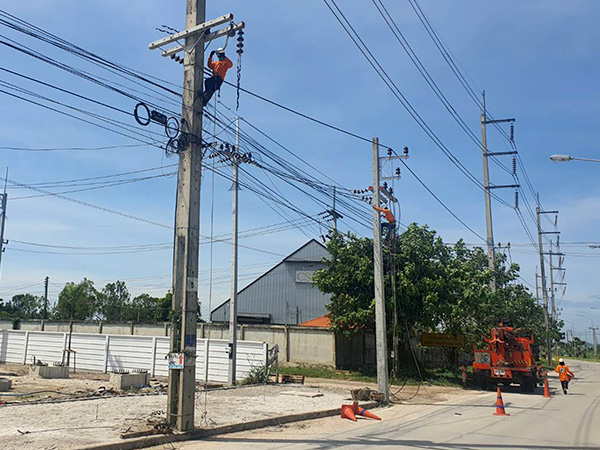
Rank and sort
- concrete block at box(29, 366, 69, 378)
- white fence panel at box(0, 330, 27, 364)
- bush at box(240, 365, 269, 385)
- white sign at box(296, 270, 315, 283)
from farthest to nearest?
1. white sign at box(296, 270, 315, 283)
2. white fence panel at box(0, 330, 27, 364)
3. concrete block at box(29, 366, 69, 378)
4. bush at box(240, 365, 269, 385)

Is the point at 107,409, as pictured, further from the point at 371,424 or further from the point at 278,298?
the point at 278,298

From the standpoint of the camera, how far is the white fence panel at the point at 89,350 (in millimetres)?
27844

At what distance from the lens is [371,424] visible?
13.2 m

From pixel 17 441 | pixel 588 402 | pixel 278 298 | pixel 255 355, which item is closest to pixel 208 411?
pixel 17 441

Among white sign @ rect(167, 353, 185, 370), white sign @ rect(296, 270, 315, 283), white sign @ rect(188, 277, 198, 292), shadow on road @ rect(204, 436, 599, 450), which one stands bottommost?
shadow on road @ rect(204, 436, 599, 450)

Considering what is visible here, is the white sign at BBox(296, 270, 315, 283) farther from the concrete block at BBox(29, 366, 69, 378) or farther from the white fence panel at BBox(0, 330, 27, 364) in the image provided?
the concrete block at BBox(29, 366, 69, 378)

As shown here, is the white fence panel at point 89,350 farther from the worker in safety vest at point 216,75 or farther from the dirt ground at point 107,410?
the worker in safety vest at point 216,75

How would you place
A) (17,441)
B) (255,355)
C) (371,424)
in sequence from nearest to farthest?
(17,441) → (371,424) → (255,355)

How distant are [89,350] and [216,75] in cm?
2125

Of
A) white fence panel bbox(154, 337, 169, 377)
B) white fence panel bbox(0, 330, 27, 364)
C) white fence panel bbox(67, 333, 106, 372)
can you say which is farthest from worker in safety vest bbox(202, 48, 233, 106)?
white fence panel bbox(0, 330, 27, 364)

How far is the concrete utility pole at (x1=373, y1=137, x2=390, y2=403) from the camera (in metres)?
18.0

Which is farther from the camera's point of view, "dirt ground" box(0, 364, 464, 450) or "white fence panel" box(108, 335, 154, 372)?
"white fence panel" box(108, 335, 154, 372)

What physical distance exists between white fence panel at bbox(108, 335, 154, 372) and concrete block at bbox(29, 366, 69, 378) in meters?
3.48

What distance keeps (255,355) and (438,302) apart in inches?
387
